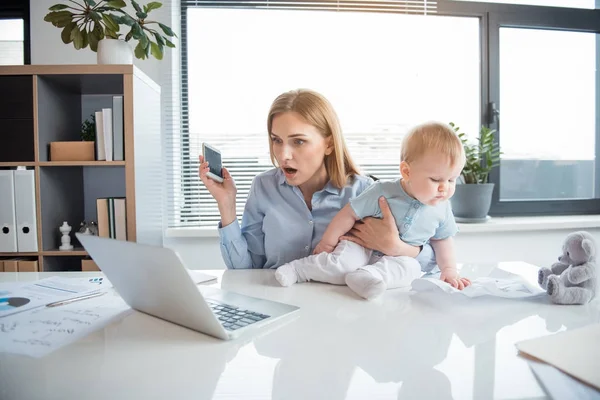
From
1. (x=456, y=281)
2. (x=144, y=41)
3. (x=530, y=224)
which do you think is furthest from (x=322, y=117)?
(x=530, y=224)

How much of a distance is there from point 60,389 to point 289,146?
889 millimetres

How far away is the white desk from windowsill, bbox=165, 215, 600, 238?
63.6 inches

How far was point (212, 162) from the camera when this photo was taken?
1277mm

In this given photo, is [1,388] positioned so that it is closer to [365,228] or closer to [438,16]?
[365,228]

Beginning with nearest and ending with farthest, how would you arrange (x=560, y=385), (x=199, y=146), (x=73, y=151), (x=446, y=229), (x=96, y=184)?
(x=560, y=385) → (x=446, y=229) → (x=73, y=151) → (x=96, y=184) → (x=199, y=146)

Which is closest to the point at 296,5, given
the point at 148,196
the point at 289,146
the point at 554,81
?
the point at 148,196

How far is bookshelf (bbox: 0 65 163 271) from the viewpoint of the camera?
5.80 ft

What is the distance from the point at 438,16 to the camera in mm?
2594

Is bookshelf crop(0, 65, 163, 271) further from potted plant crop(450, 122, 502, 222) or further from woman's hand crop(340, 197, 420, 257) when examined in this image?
potted plant crop(450, 122, 502, 222)

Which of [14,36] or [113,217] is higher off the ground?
[14,36]

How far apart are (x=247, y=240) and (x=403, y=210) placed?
23.0 inches

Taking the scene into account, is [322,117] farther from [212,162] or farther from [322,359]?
[322,359]

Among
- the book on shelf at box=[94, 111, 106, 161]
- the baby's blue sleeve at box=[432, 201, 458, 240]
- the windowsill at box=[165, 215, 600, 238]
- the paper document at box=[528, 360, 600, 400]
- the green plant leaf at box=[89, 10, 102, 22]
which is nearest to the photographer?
the paper document at box=[528, 360, 600, 400]

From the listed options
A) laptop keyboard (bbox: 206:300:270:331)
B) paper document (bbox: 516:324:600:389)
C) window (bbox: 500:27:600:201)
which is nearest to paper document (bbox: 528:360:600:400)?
paper document (bbox: 516:324:600:389)
